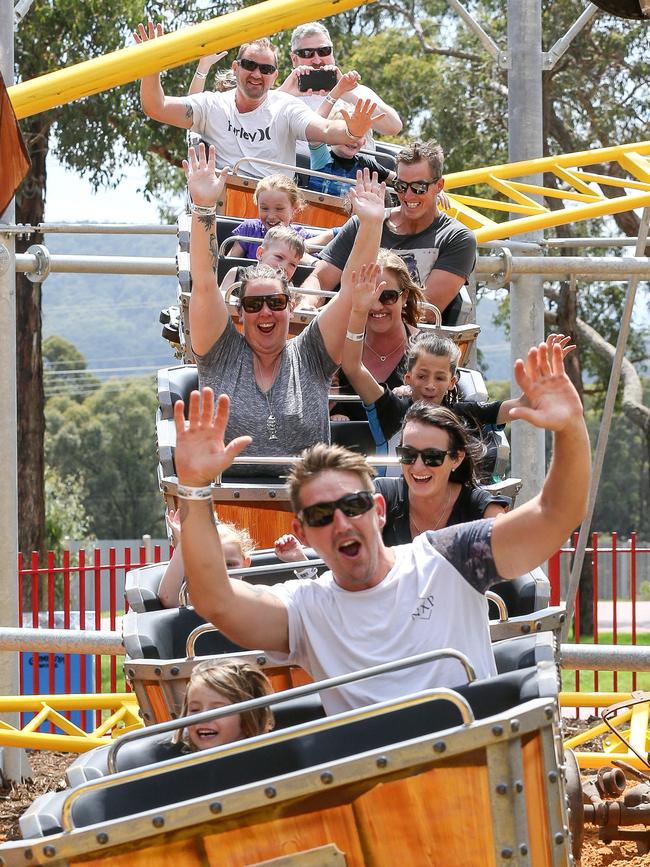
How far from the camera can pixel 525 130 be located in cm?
752

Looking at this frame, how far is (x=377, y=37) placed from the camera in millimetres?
17484

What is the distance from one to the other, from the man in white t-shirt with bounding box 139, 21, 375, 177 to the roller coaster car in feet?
15.1

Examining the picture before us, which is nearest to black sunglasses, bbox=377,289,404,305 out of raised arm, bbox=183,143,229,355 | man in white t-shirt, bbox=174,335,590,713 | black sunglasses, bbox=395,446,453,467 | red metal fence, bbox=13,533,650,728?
raised arm, bbox=183,143,229,355

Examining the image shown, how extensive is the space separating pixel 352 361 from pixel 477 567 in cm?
190

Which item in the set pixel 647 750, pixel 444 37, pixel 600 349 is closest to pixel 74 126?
pixel 444 37

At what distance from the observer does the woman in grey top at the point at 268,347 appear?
Answer: 4352 mm

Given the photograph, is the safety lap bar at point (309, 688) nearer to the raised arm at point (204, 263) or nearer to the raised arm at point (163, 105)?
the raised arm at point (204, 263)

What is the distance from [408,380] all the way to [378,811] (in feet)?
7.68

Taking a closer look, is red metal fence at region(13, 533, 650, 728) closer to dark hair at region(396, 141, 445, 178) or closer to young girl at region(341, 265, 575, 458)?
young girl at region(341, 265, 575, 458)

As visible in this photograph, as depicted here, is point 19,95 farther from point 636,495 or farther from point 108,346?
point 108,346

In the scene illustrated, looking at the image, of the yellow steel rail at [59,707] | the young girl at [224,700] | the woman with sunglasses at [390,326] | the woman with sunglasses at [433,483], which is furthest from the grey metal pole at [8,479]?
the young girl at [224,700]

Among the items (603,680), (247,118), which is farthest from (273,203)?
(603,680)

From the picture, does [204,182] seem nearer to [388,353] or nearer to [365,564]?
[388,353]

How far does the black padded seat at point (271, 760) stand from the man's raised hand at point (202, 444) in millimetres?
546
